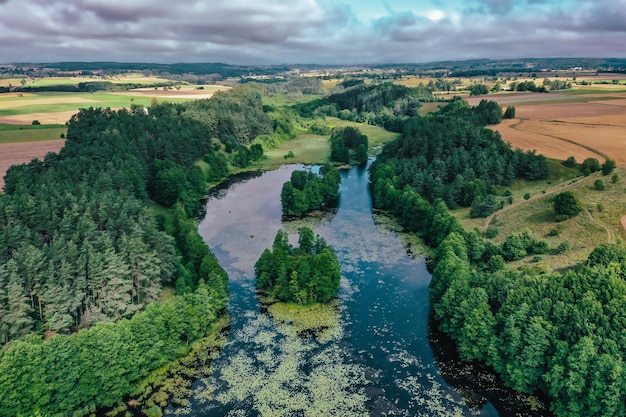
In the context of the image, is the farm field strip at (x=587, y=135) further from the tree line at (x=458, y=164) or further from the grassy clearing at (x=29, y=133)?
the grassy clearing at (x=29, y=133)

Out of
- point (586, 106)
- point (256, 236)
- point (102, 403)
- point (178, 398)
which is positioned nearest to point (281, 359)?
point (178, 398)

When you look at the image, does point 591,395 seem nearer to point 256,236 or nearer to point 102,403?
point 102,403

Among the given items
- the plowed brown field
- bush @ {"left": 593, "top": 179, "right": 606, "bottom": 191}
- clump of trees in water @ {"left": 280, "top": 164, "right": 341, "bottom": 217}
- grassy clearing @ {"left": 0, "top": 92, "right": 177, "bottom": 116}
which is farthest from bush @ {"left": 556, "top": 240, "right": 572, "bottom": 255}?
grassy clearing @ {"left": 0, "top": 92, "right": 177, "bottom": 116}

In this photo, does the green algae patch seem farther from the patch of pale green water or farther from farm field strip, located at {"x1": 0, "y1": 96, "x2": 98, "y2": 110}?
farm field strip, located at {"x1": 0, "y1": 96, "x2": 98, "y2": 110}

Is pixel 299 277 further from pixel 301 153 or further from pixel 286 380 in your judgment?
pixel 301 153

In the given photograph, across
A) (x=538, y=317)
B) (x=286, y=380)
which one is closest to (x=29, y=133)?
(x=286, y=380)

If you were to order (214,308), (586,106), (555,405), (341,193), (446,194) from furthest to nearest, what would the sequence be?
1. (586,106)
2. (341,193)
3. (446,194)
4. (214,308)
5. (555,405)
